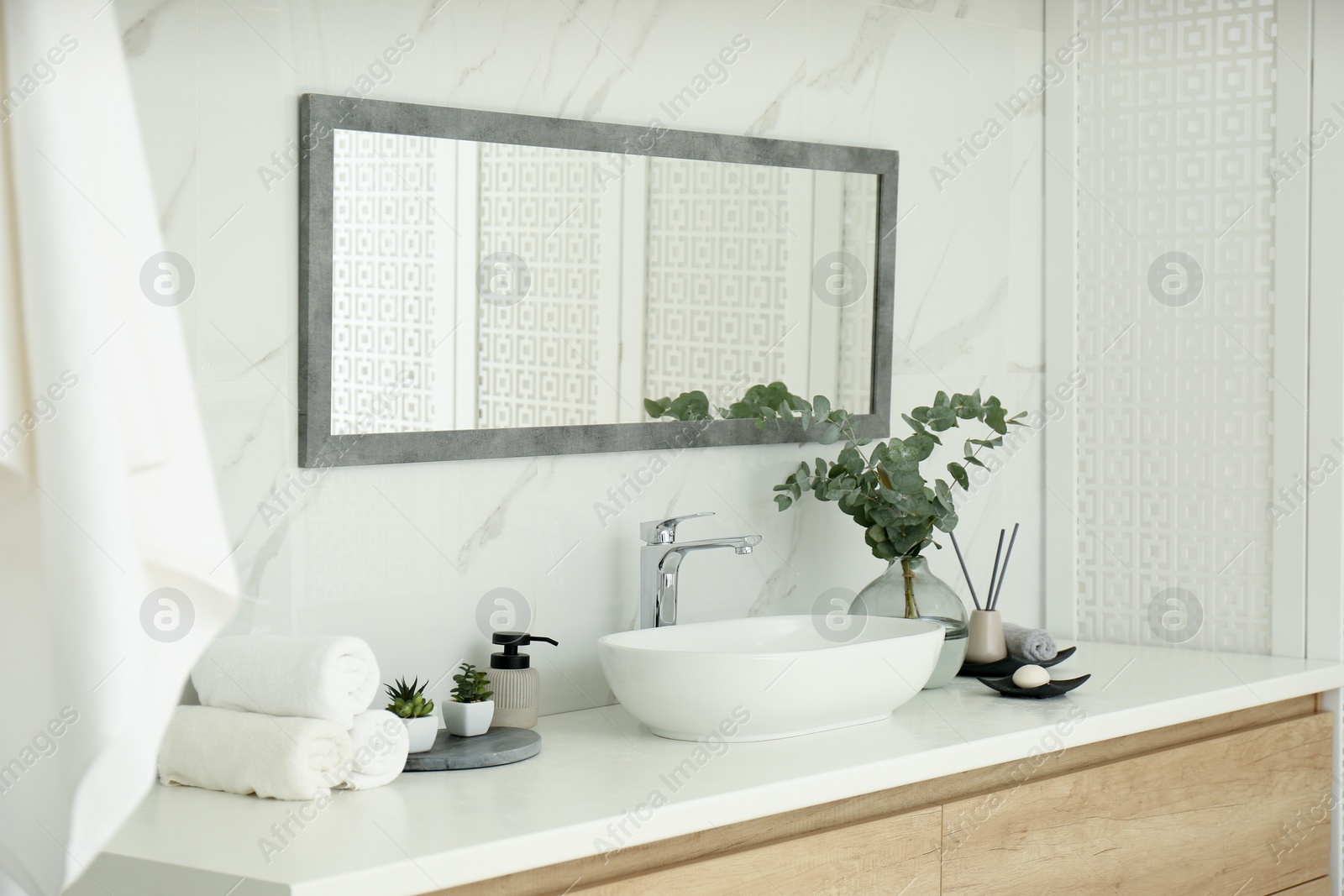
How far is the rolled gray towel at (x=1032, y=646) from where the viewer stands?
88.4 inches

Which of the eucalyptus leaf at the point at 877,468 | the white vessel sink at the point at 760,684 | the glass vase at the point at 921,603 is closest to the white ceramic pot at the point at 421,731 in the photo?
the white vessel sink at the point at 760,684

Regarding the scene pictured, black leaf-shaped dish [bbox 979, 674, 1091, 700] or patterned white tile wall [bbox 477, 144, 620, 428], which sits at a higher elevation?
patterned white tile wall [bbox 477, 144, 620, 428]

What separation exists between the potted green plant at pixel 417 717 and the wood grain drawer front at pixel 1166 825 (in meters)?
0.66

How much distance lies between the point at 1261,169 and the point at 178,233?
181 cm

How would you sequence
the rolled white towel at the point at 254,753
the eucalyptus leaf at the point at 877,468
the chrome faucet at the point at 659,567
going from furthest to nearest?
1. the eucalyptus leaf at the point at 877,468
2. the chrome faucet at the point at 659,567
3. the rolled white towel at the point at 254,753

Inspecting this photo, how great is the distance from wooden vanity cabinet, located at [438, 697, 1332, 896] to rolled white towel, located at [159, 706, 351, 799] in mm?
239

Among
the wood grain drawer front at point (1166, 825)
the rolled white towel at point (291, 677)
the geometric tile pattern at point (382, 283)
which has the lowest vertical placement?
the wood grain drawer front at point (1166, 825)

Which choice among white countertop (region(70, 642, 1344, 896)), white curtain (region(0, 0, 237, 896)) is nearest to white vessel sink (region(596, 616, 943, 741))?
white countertop (region(70, 642, 1344, 896))

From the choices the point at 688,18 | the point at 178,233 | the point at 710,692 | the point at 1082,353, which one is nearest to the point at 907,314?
the point at 1082,353

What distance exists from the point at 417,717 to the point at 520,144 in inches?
30.7

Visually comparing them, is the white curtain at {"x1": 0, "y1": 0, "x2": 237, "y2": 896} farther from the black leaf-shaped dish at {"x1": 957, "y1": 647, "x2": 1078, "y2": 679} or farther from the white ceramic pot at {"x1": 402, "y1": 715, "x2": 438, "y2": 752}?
the black leaf-shaped dish at {"x1": 957, "y1": 647, "x2": 1078, "y2": 679}

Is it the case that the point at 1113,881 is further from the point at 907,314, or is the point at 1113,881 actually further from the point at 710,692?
the point at 907,314

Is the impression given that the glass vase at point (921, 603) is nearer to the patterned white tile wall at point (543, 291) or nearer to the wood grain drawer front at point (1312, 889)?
the patterned white tile wall at point (543, 291)

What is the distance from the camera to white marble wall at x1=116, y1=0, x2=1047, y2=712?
66.7 inches
